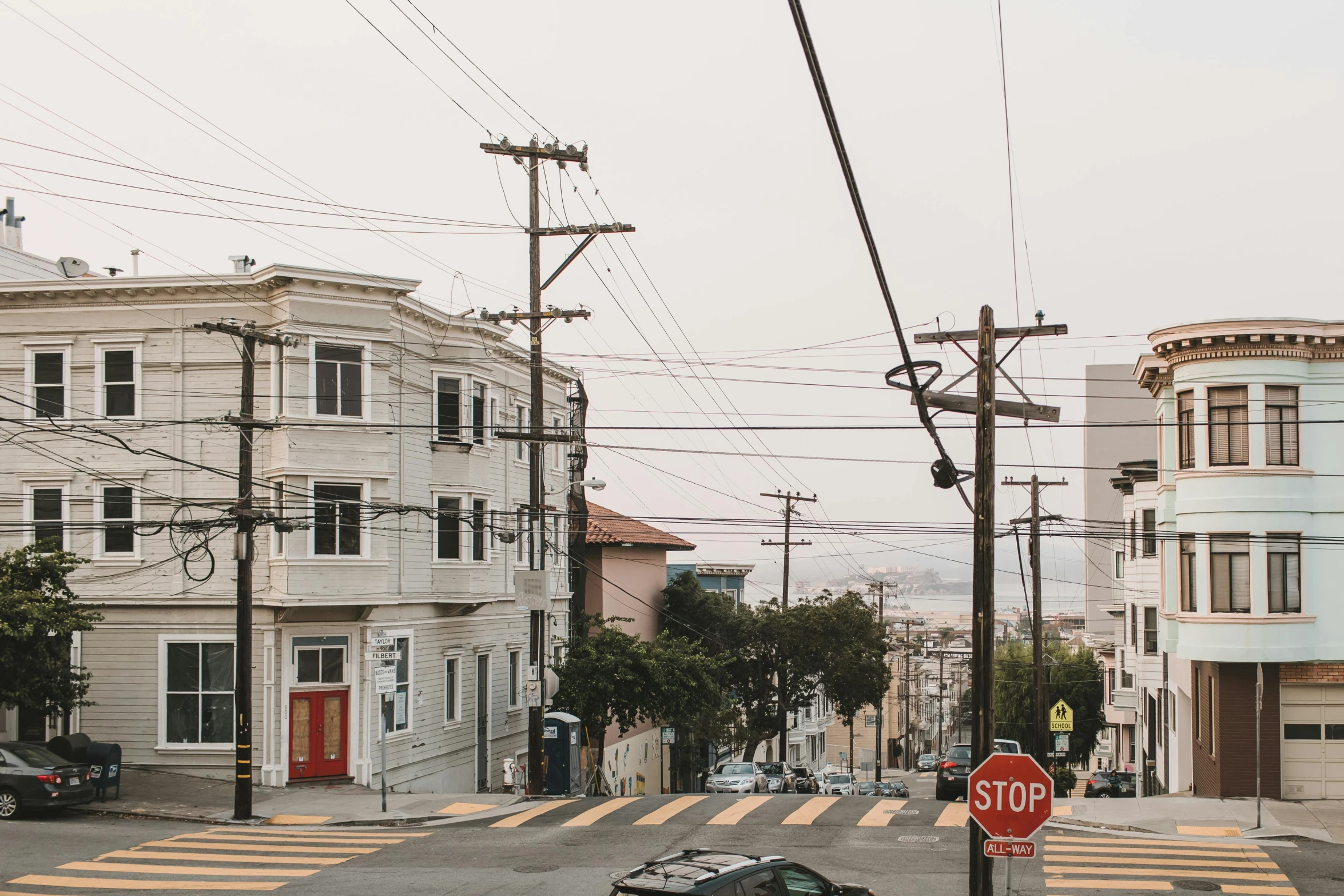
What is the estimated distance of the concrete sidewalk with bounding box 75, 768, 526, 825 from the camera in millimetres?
24172

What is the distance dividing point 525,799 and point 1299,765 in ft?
56.6

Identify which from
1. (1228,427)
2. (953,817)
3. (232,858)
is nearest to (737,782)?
(953,817)

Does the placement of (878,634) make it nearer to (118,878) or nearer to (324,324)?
(324,324)

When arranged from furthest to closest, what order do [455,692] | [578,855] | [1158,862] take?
[455,692] < [578,855] < [1158,862]

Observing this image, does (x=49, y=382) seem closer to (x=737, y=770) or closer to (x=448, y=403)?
(x=448, y=403)

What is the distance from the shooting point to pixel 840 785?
57.8m

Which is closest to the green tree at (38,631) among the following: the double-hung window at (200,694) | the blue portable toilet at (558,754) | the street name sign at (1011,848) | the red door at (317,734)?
the double-hung window at (200,694)

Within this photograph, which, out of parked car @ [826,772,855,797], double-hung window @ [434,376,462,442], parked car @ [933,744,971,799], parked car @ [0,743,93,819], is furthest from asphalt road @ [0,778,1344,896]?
parked car @ [826,772,855,797]

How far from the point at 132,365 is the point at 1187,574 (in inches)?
1016

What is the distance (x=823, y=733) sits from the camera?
9388cm

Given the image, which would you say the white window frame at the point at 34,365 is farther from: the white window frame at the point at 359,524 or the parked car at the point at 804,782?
the parked car at the point at 804,782

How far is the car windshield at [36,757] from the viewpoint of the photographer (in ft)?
76.4

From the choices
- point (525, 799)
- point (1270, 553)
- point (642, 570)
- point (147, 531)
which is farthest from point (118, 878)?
point (642, 570)

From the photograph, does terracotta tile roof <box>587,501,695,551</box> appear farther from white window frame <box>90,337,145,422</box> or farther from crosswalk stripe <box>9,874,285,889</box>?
crosswalk stripe <box>9,874,285,889</box>
